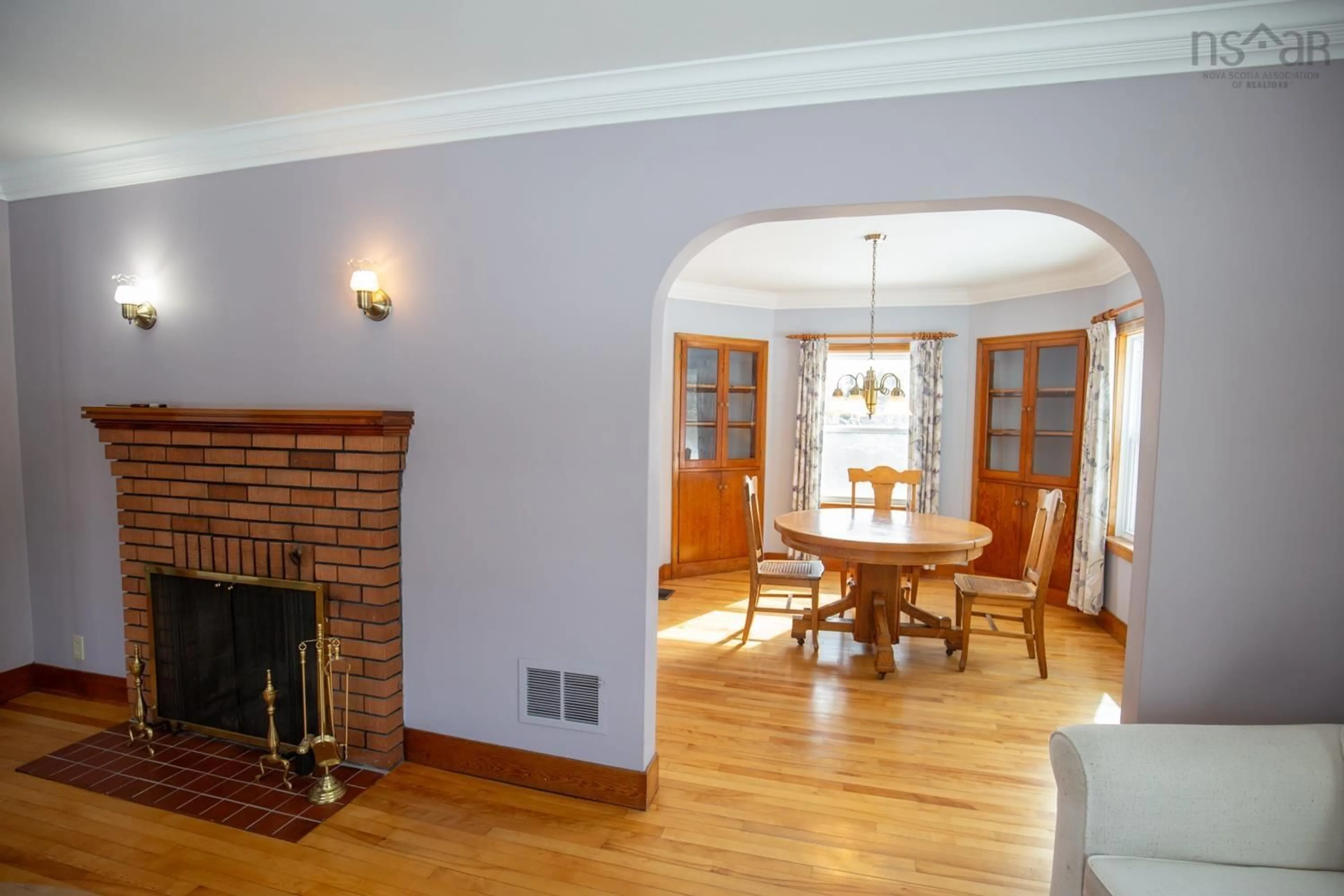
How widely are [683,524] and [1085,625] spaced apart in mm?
3166

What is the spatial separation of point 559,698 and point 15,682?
306 cm

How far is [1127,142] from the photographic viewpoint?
6.14ft

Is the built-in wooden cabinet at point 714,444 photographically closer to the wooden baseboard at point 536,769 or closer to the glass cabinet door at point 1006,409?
the glass cabinet door at point 1006,409

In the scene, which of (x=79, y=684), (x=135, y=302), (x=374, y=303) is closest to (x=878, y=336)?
(x=374, y=303)

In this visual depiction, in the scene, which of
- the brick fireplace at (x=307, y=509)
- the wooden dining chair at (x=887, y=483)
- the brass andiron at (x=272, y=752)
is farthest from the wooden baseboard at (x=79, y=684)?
the wooden dining chair at (x=887, y=483)

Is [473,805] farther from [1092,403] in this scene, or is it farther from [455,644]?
[1092,403]

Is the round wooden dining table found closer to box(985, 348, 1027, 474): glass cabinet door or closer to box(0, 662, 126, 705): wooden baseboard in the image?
box(985, 348, 1027, 474): glass cabinet door

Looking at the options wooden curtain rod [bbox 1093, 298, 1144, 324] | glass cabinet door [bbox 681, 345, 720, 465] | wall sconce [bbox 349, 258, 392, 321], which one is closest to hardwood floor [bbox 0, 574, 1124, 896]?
wall sconce [bbox 349, 258, 392, 321]

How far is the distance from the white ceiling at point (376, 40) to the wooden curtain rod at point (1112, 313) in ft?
9.82

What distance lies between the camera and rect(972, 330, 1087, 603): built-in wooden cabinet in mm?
4891

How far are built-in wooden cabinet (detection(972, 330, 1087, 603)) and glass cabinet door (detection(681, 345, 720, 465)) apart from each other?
231cm

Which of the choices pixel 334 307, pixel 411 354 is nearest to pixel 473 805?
pixel 411 354

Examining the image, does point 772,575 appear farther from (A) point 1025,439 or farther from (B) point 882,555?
(A) point 1025,439

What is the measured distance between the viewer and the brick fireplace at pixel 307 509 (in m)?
2.50
